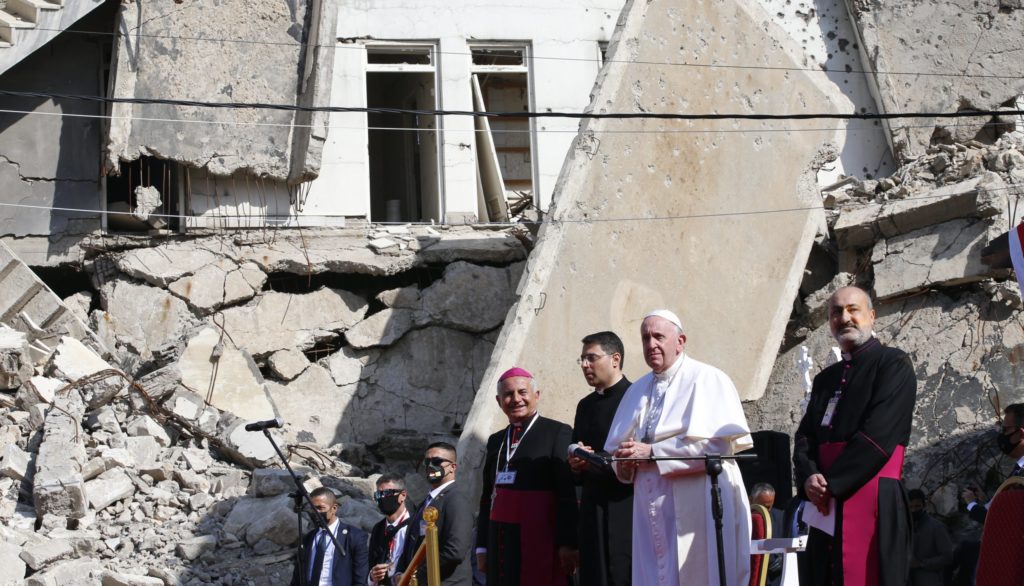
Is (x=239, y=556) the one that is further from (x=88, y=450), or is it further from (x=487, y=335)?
(x=487, y=335)

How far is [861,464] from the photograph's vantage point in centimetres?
588

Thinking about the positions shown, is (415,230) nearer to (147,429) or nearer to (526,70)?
(526,70)

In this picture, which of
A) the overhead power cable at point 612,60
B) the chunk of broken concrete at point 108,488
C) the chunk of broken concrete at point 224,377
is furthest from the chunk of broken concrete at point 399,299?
the chunk of broken concrete at point 108,488

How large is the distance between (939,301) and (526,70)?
5618 millimetres

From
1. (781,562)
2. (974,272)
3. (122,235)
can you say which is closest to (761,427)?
(974,272)

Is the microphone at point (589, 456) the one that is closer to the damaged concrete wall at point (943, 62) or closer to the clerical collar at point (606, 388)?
the clerical collar at point (606, 388)

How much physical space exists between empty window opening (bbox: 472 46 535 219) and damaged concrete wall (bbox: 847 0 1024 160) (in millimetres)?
3963

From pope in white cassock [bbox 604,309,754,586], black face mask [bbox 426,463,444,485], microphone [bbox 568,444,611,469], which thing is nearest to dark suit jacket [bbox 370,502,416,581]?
black face mask [bbox 426,463,444,485]

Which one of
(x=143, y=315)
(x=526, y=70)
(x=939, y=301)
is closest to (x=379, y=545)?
(x=143, y=315)

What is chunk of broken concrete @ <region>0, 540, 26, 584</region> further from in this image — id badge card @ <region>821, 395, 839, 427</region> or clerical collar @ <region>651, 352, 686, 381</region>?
id badge card @ <region>821, 395, 839, 427</region>

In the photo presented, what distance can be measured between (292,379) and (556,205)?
3.43m

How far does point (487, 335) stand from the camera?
13000 mm

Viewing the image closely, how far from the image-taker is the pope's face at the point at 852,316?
6191 millimetres

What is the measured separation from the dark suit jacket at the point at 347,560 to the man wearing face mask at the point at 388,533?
0.41 feet
